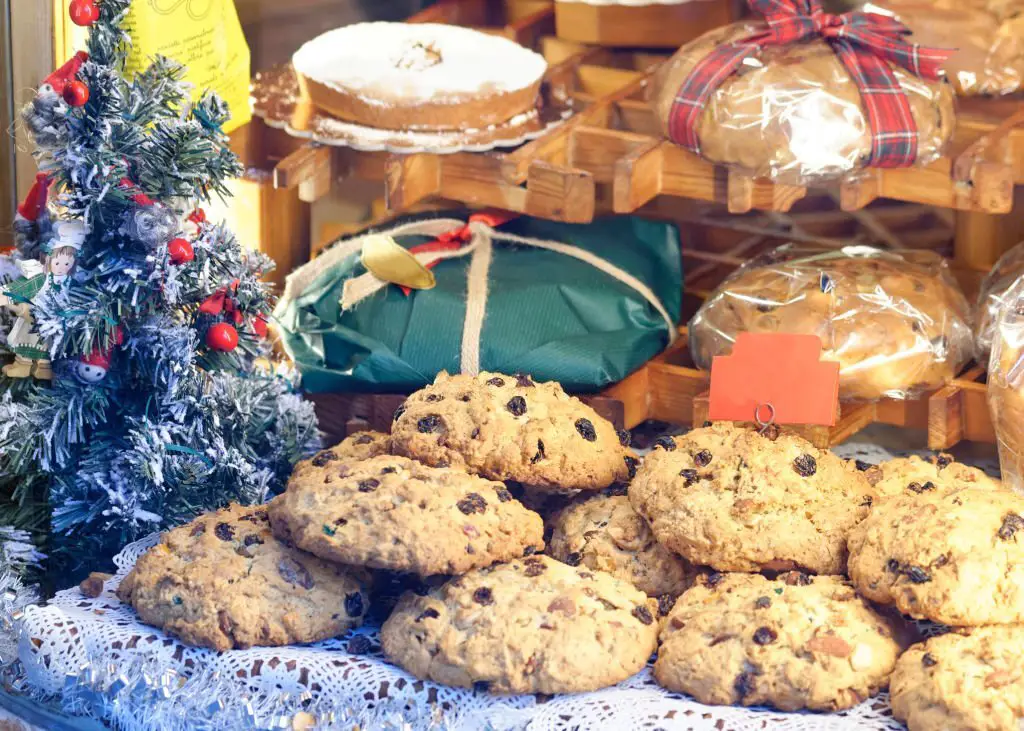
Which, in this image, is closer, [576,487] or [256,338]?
[576,487]

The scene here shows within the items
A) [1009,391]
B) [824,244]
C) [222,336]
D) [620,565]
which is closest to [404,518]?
[620,565]

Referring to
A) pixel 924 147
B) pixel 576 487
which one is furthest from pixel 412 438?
pixel 924 147

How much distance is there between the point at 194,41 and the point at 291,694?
1.17 m

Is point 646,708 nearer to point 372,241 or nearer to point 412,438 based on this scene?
point 412,438

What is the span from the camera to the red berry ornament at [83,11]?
1.79 metres

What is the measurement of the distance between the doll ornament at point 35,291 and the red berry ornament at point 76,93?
171 millimetres

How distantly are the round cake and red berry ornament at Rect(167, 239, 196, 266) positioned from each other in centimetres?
65

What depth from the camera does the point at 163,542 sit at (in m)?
1.85

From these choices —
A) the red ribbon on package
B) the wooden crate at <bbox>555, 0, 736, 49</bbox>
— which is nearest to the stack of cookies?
the red ribbon on package

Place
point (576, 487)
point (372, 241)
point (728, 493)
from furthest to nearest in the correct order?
point (372, 241) → point (576, 487) → point (728, 493)

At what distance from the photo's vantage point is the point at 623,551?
1.88 m

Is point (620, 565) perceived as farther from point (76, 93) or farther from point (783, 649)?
point (76, 93)

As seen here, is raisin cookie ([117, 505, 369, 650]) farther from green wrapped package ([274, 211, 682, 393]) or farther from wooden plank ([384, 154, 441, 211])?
wooden plank ([384, 154, 441, 211])

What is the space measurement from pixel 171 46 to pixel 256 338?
53 cm
